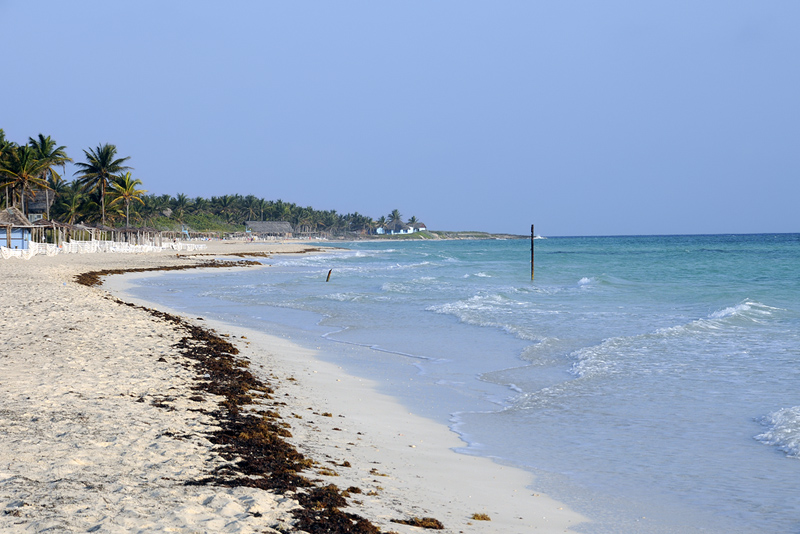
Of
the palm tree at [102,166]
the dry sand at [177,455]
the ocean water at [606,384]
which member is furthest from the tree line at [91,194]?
the dry sand at [177,455]

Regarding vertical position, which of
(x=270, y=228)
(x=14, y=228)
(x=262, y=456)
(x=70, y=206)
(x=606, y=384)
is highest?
(x=70, y=206)

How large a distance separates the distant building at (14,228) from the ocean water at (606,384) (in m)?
28.3

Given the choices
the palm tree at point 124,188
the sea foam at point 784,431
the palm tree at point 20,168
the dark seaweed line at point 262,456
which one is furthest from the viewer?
the palm tree at point 124,188

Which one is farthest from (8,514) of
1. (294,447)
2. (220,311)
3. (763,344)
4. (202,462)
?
(220,311)

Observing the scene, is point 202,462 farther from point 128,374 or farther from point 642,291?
point 642,291

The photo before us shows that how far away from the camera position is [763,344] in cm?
1255

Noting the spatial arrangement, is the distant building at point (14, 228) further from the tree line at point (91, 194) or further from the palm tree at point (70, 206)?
the palm tree at point (70, 206)

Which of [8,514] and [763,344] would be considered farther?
[763,344]

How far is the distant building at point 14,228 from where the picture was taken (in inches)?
1734

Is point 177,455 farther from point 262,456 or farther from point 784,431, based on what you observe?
point 784,431

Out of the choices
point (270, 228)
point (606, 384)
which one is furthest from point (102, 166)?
point (270, 228)

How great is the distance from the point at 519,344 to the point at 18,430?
9.73m

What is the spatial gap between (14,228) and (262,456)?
175ft

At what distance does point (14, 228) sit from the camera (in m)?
49.3
